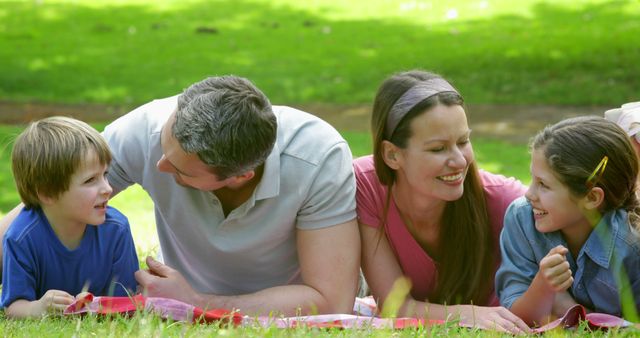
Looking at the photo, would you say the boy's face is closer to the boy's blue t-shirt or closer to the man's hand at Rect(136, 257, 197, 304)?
the boy's blue t-shirt

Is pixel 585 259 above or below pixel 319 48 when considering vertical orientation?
above

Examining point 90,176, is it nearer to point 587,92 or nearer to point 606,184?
point 606,184

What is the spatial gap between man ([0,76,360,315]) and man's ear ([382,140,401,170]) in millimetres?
165

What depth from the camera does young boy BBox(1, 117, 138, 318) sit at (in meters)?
4.26

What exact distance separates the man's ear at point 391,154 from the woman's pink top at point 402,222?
7.0 inches

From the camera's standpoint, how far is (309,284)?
4430 millimetres

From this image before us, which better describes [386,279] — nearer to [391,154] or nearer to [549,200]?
[391,154]

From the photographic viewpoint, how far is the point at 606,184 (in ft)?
13.8

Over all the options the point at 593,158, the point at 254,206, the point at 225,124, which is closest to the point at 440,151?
the point at 593,158

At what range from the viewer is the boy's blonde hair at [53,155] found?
4254 mm

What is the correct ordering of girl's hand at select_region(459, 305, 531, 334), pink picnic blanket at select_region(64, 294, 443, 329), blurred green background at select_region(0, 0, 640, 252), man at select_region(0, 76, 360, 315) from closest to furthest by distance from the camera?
pink picnic blanket at select_region(64, 294, 443, 329) < girl's hand at select_region(459, 305, 531, 334) < man at select_region(0, 76, 360, 315) < blurred green background at select_region(0, 0, 640, 252)

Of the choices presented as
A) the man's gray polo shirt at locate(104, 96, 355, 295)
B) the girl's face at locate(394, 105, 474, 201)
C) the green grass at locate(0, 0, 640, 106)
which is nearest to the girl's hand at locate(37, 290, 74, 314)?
the man's gray polo shirt at locate(104, 96, 355, 295)

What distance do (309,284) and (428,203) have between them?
0.63 meters

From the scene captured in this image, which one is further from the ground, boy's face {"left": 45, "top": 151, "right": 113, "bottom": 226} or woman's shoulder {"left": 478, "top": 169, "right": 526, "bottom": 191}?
boy's face {"left": 45, "top": 151, "right": 113, "bottom": 226}
